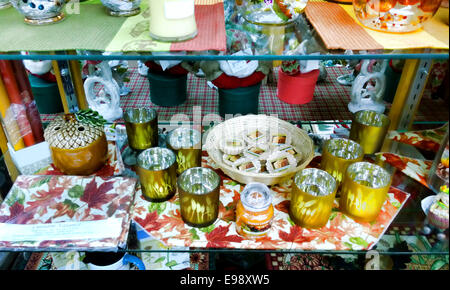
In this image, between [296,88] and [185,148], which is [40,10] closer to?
[185,148]

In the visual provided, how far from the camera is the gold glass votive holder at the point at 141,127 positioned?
92 cm

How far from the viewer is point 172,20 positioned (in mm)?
575

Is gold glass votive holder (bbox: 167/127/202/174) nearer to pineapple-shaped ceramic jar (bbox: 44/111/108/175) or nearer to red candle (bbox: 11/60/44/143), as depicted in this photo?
pineapple-shaped ceramic jar (bbox: 44/111/108/175)

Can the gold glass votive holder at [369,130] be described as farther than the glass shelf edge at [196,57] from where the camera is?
Yes

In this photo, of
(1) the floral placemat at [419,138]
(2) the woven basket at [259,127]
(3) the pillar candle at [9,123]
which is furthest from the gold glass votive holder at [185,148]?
(1) the floral placemat at [419,138]

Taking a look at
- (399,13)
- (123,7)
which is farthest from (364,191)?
(123,7)

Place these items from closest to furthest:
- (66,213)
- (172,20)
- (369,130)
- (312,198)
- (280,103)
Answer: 1. (172,20)
2. (312,198)
3. (66,213)
4. (369,130)
5. (280,103)

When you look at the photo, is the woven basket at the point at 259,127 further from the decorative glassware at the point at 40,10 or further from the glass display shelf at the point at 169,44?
the decorative glassware at the point at 40,10

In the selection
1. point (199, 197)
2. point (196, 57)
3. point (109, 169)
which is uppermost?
point (196, 57)

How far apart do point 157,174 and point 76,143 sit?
221 millimetres

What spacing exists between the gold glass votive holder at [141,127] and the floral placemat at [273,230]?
19cm

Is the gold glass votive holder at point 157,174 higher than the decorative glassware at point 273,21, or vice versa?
the decorative glassware at point 273,21

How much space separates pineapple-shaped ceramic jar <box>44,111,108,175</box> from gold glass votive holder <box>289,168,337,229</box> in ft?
1.53

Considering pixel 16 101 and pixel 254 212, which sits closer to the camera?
pixel 254 212
